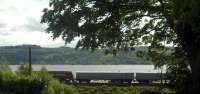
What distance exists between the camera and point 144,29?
3130 cm

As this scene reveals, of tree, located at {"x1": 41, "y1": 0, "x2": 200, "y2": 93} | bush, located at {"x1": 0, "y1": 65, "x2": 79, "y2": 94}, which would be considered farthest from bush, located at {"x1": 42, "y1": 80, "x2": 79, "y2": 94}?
tree, located at {"x1": 41, "y1": 0, "x2": 200, "y2": 93}

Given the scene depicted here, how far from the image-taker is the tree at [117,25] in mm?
25875

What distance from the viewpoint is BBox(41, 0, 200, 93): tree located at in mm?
25875

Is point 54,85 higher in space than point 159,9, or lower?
lower

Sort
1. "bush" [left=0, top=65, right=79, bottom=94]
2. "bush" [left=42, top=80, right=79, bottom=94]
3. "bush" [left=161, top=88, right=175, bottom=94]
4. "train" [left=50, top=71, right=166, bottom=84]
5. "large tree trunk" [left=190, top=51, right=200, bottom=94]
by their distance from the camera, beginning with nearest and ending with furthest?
"large tree trunk" [left=190, top=51, right=200, bottom=94] → "bush" [left=161, top=88, right=175, bottom=94] → "bush" [left=0, top=65, right=79, bottom=94] → "bush" [left=42, top=80, right=79, bottom=94] → "train" [left=50, top=71, right=166, bottom=84]

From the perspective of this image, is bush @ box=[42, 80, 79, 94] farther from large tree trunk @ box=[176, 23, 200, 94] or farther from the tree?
large tree trunk @ box=[176, 23, 200, 94]

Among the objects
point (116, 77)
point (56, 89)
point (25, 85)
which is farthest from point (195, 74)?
point (116, 77)

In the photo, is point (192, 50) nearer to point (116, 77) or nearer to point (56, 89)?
point (56, 89)

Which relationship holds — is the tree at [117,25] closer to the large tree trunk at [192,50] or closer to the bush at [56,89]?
the large tree trunk at [192,50]

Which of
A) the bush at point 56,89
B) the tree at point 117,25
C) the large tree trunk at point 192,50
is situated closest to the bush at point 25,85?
the bush at point 56,89

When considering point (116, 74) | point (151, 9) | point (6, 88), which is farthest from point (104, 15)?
point (116, 74)

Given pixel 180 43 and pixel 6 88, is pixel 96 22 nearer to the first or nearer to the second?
pixel 180 43

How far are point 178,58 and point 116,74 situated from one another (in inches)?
1897

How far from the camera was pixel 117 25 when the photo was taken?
29.8 metres
